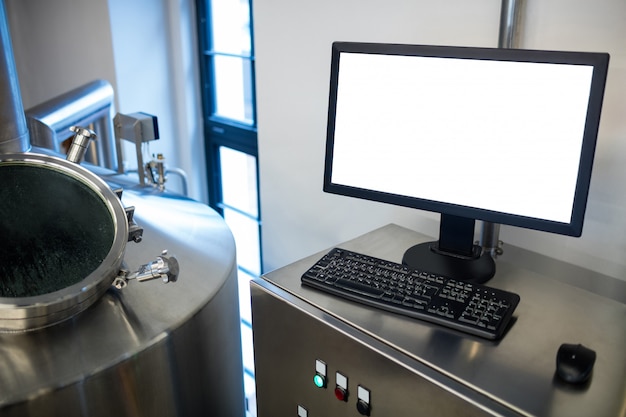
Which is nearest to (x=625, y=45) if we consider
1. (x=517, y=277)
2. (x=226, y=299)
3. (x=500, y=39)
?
(x=500, y=39)

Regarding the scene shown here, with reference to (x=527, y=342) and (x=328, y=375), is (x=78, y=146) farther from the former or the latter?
(x=527, y=342)

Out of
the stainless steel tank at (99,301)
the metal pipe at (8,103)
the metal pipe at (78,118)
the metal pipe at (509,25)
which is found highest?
the metal pipe at (509,25)

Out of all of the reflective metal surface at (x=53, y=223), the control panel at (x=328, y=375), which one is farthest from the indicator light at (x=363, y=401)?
the reflective metal surface at (x=53, y=223)

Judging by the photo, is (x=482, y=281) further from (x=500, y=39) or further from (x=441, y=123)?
(x=500, y=39)

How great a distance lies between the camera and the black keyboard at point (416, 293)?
3.13 feet

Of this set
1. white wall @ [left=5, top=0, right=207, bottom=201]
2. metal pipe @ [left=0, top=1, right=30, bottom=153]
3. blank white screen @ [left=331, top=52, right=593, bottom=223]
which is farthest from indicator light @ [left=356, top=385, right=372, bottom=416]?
white wall @ [left=5, top=0, right=207, bottom=201]

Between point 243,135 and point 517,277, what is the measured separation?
4.62ft

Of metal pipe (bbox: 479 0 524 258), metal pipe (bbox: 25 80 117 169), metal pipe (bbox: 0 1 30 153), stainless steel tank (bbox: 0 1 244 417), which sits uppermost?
metal pipe (bbox: 479 0 524 258)

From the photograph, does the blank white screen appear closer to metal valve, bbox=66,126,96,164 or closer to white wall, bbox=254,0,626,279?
white wall, bbox=254,0,626,279

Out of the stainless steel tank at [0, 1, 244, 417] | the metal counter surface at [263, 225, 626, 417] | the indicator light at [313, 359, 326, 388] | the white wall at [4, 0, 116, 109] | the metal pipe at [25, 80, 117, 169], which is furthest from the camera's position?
the white wall at [4, 0, 116, 109]

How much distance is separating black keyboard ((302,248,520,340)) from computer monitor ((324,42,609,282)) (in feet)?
0.26

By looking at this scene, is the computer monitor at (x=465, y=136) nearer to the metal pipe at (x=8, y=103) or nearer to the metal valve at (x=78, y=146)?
the metal valve at (x=78, y=146)

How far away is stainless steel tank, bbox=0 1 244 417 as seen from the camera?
936mm

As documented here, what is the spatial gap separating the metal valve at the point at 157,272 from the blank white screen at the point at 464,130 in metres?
0.38
